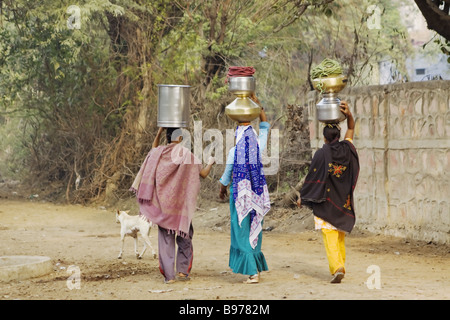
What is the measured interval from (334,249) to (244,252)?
864 millimetres

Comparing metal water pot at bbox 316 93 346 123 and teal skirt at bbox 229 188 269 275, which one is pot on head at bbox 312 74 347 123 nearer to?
metal water pot at bbox 316 93 346 123

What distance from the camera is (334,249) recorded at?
6898 millimetres

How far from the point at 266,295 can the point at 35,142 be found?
13323mm

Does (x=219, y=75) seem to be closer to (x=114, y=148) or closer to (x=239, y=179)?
(x=114, y=148)

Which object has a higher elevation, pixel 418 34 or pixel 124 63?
pixel 418 34

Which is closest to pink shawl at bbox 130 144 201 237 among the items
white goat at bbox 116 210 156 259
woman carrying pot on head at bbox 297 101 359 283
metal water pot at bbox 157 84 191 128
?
metal water pot at bbox 157 84 191 128

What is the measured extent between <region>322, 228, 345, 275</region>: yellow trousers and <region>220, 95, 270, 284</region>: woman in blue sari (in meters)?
0.65

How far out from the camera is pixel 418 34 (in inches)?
1886

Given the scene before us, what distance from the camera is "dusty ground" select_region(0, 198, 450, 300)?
6.48 meters

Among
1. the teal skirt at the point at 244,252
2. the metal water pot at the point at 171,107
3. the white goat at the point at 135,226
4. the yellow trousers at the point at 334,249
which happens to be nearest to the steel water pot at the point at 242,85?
the metal water pot at the point at 171,107

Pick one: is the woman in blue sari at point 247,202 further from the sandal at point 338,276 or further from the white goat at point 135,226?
the white goat at point 135,226

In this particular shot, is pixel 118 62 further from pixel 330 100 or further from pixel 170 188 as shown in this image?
pixel 330 100

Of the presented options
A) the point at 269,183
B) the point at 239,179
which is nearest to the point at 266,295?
the point at 239,179

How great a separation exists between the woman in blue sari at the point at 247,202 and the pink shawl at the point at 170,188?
387 mm
